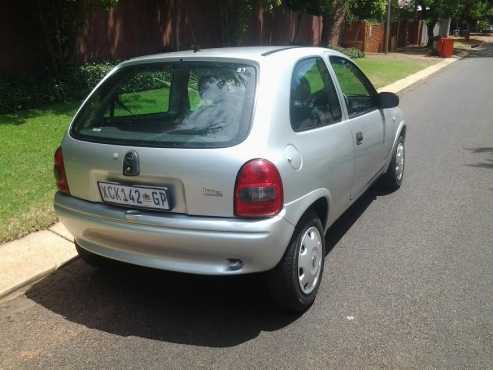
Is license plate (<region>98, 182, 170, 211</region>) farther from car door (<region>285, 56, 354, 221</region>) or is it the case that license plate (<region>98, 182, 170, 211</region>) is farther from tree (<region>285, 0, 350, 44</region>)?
tree (<region>285, 0, 350, 44</region>)

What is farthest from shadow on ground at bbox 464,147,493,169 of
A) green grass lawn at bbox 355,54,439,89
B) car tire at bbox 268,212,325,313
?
green grass lawn at bbox 355,54,439,89

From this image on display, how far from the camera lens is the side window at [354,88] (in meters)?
4.36

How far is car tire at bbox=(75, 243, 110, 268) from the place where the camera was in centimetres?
392

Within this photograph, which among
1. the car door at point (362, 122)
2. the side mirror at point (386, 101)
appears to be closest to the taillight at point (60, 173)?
the car door at point (362, 122)

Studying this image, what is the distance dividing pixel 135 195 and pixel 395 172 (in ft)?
11.7

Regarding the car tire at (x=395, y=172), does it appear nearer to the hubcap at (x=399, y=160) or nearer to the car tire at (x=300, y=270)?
the hubcap at (x=399, y=160)

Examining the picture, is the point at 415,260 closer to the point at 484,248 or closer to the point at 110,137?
the point at 484,248

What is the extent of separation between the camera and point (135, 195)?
3.18 m

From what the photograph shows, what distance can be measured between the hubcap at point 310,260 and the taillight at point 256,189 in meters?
0.46

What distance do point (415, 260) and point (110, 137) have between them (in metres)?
2.54

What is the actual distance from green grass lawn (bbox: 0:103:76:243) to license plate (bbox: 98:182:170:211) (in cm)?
162

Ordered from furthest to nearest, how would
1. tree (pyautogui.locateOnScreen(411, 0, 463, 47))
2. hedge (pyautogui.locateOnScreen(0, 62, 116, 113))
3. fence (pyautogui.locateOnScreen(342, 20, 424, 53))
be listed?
tree (pyautogui.locateOnScreen(411, 0, 463, 47)), fence (pyautogui.locateOnScreen(342, 20, 424, 53)), hedge (pyautogui.locateOnScreen(0, 62, 116, 113))

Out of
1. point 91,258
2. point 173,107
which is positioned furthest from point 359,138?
point 91,258

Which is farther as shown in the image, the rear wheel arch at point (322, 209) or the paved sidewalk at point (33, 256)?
the paved sidewalk at point (33, 256)
